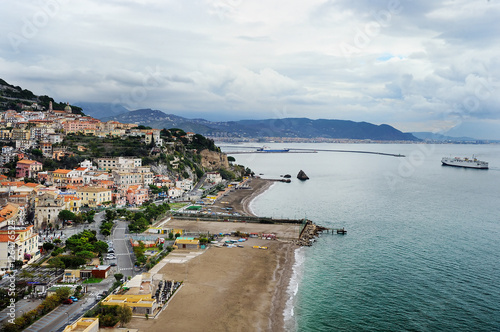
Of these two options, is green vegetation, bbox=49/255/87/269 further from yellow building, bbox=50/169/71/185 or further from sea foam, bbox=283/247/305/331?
yellow building, bbox=50/169/71/185

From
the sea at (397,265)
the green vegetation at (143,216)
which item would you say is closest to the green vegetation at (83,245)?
the green vegetation at (143,216)

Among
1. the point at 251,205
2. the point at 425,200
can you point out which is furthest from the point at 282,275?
the point at 425,200

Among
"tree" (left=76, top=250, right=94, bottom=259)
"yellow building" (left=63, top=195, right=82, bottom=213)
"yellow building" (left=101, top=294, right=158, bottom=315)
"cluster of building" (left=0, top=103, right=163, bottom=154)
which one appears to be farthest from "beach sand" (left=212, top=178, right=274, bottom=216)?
"yellow building" (left=101, top=294, right=158, bottom=315)

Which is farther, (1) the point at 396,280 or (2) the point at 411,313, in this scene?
(1) the point at 396,280

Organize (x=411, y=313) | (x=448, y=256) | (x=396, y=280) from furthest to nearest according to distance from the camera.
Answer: (x=448, y=256), (x=396, y=280), (x=411, y=313)

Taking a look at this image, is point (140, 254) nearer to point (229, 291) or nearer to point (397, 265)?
point (229, 291)

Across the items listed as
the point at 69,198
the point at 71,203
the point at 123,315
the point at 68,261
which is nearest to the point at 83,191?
the point at 69,198

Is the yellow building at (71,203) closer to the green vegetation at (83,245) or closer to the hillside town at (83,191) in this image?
the hillside town at (83,191)

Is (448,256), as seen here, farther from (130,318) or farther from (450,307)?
(130,318)
